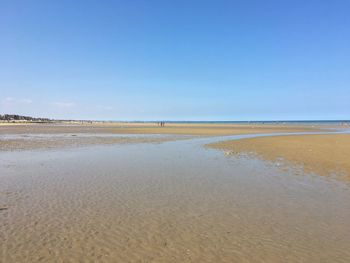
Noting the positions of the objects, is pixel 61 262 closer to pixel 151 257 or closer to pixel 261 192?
pixel 151 257

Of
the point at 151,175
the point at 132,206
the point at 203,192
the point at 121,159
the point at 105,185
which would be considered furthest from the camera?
the point at 121,159

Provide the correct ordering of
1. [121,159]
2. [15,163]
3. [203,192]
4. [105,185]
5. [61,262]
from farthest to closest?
[121,159]
[15,163]
[105,185]
[203,192]
[61,262]

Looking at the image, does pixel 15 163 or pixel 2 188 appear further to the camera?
pixel 15 163

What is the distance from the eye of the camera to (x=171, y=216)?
8156 millimetres

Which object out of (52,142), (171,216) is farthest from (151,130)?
(171,216)

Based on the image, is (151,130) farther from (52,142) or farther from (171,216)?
(171,216)

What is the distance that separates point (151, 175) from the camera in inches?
539

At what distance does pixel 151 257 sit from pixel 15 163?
14187 mm

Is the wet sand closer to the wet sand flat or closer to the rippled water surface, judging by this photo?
the rippled water surface

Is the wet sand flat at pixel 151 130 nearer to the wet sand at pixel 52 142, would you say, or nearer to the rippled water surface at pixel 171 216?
the wet sand at pixel 52 142

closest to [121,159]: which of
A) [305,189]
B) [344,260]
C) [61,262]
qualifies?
[305,189]

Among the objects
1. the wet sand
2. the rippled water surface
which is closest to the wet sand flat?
the wet sand

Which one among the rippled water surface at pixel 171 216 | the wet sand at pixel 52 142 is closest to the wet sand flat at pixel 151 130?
the wet sand at pixel 52 142

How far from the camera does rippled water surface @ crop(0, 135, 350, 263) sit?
5.96 metres
